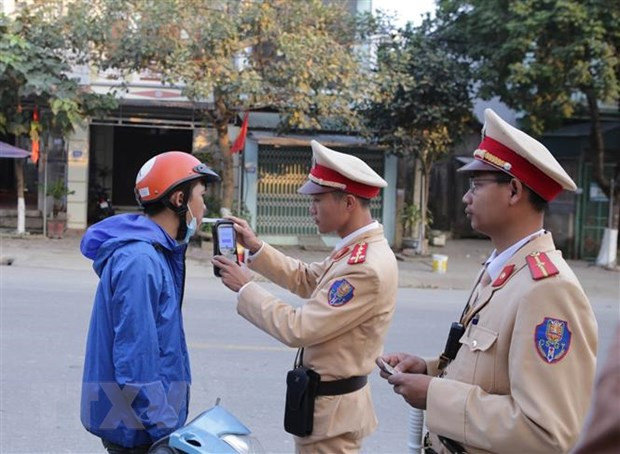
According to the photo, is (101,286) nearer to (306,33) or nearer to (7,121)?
(306,33)

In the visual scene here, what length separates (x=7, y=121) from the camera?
13.7 m

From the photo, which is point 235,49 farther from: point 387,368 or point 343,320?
point 387,368

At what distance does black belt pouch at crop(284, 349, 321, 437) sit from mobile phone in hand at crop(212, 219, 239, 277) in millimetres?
499

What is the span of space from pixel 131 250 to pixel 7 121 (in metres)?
12.7

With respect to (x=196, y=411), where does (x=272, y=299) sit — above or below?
above

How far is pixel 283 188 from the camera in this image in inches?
634

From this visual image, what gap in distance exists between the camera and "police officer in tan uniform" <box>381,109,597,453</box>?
1801mm

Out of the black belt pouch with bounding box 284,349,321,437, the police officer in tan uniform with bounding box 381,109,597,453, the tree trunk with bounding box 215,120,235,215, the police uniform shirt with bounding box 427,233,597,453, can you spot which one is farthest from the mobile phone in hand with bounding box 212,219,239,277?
the tree trunk with bounding box 215,120,235,215

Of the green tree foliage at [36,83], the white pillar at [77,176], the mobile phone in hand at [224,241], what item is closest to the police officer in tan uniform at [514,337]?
the mobile phone in hand at [224,241]

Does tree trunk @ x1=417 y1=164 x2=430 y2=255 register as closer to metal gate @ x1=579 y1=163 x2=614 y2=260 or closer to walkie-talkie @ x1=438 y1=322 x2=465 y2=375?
metal gate @ x1=579 y1=163 x2=614 y2=260

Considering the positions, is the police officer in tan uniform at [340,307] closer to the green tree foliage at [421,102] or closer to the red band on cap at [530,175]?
the red band on cap at [530,175]

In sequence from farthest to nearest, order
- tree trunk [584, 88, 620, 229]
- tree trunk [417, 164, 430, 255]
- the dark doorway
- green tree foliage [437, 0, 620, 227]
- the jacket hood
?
the dark doorway → tree trunk [417, 164, 430, 255] → tree trunk [584, 88, 620, 229] → green tree foliage [437, 0, 620, 227] → the jacket hood

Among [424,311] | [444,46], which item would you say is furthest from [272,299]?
[444,46]

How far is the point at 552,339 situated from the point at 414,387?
440 mm
